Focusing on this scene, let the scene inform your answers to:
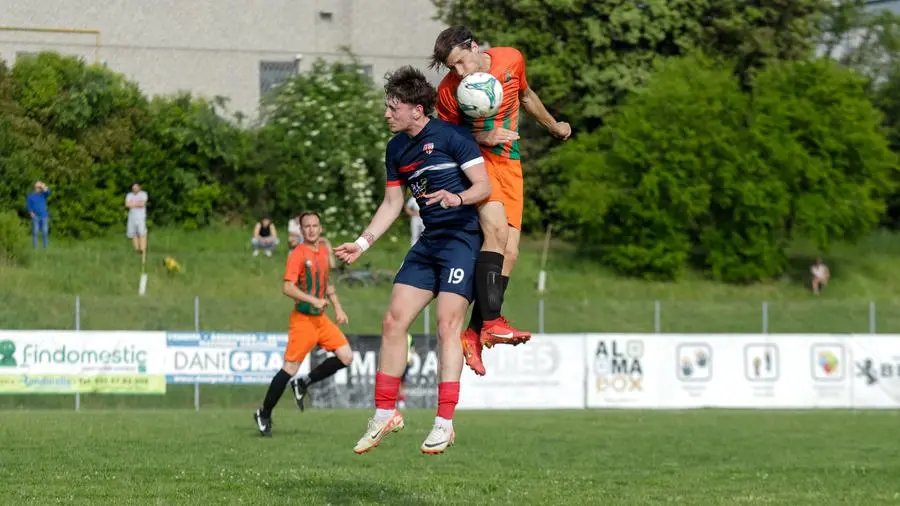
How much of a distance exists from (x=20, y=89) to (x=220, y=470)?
2744cm

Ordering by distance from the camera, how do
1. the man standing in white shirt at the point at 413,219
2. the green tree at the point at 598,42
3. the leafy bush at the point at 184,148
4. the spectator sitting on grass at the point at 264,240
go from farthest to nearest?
1. the green tree at the point at 598,42
2. the leafy bush at the point at 184,148
3. the man standing in white shirt at the point at 413,219
4. the spectator sitting on grass at the point at 264,240

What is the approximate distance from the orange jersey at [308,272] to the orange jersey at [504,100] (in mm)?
6853

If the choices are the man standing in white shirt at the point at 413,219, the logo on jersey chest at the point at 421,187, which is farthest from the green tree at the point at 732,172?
the logo on jersey chest at the point at 421,187

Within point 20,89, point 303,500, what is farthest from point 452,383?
point 20,89

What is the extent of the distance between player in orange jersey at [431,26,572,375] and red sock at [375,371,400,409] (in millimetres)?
515

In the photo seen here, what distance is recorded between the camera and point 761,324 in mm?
31328

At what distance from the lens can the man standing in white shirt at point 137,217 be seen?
3516 centimetres

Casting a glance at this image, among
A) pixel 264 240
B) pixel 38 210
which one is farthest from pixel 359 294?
pixel 38 210

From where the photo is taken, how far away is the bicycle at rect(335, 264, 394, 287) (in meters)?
33.5

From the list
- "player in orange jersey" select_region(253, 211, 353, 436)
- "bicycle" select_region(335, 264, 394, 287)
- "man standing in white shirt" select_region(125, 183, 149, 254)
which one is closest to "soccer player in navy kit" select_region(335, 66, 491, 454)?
"player in orange jersey" select_region(253, 211, 353, 436)

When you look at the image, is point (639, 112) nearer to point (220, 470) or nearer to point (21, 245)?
point (21, 245)

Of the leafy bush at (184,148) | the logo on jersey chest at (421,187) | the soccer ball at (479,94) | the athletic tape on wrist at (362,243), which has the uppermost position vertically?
the leafy bush at (184,148)

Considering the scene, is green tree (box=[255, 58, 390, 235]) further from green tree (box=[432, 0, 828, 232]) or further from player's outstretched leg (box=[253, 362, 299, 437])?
player's outstretched leg (box=[253, 362, 299, 437])

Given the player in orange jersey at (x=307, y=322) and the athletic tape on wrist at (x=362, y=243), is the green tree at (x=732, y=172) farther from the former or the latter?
the athletic tape on wrist at (x=362, y=243)
